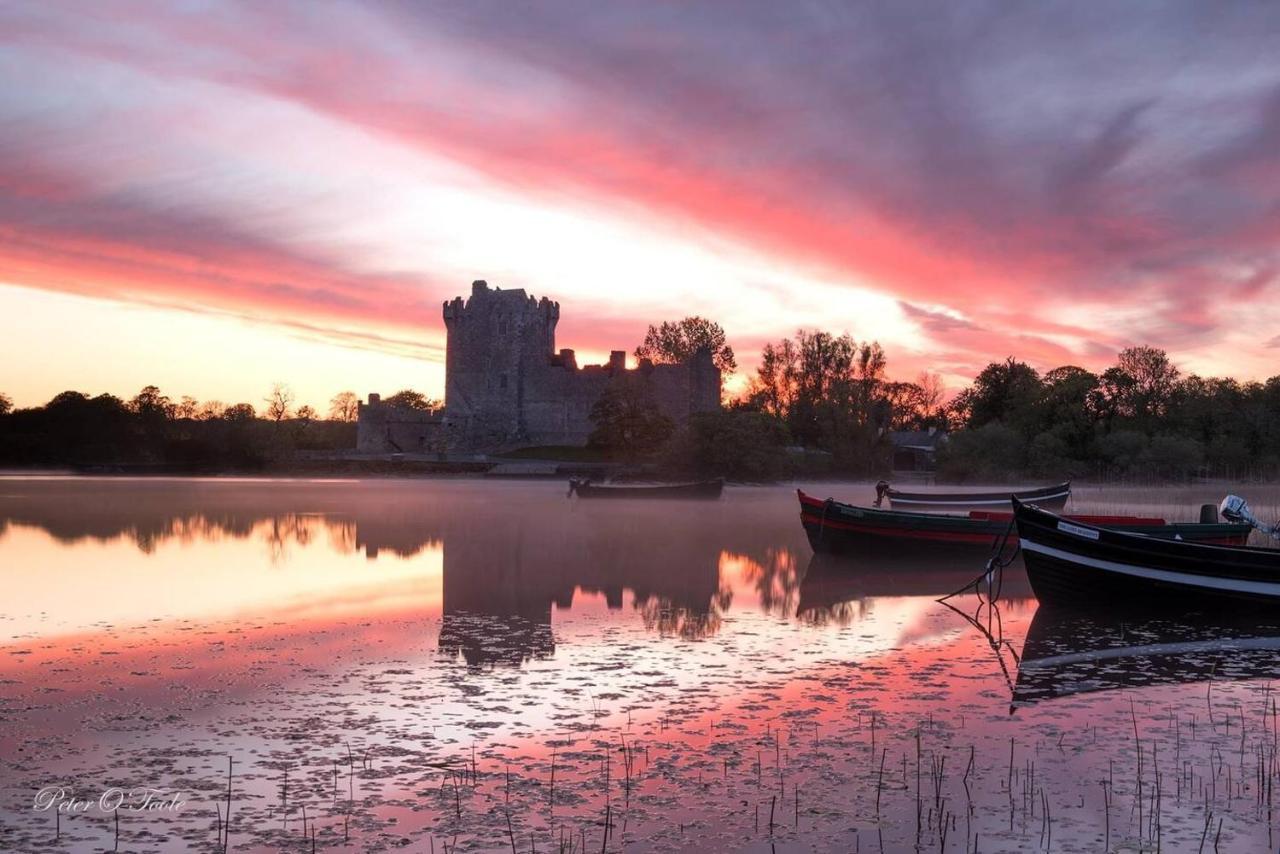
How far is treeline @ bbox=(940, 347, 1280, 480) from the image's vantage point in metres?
56.5

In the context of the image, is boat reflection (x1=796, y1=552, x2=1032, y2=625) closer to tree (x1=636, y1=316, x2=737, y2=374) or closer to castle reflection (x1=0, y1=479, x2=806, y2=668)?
castle reflection (x1=0, y1=479, x2=806, y2=668)

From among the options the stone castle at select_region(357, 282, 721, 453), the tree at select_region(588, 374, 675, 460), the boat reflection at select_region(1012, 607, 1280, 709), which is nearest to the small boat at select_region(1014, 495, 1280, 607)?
the boat reflection at select_region(1012, 607, 1280, 709)

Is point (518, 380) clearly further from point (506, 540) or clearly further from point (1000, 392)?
point (506, 540)

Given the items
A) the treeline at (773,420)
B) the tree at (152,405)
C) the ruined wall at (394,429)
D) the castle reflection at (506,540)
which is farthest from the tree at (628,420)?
the tree at (152,405)

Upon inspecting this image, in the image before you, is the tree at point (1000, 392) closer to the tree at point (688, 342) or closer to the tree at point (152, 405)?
the tree at point (688, 342)

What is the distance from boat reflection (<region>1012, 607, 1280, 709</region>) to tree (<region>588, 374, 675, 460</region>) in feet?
170

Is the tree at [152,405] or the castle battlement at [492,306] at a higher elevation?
the castle battlement at [492,306]

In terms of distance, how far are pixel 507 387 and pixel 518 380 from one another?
3.09ft

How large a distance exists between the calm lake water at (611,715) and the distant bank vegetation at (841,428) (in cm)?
4114

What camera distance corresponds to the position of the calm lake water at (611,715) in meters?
6.66

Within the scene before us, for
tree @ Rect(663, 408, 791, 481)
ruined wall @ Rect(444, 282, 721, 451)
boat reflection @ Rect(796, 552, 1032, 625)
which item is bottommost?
boat reflection @ Rect(796, 552, 1032, 625)

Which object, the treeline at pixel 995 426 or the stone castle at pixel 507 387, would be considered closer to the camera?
the treeline at pixel 995 426

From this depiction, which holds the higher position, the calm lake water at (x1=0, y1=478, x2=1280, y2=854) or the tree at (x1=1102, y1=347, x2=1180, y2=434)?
Answer: the tree at (x1=1102, y1=347, x2=1180, y2=434)

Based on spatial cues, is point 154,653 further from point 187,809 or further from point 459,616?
point 187,809
